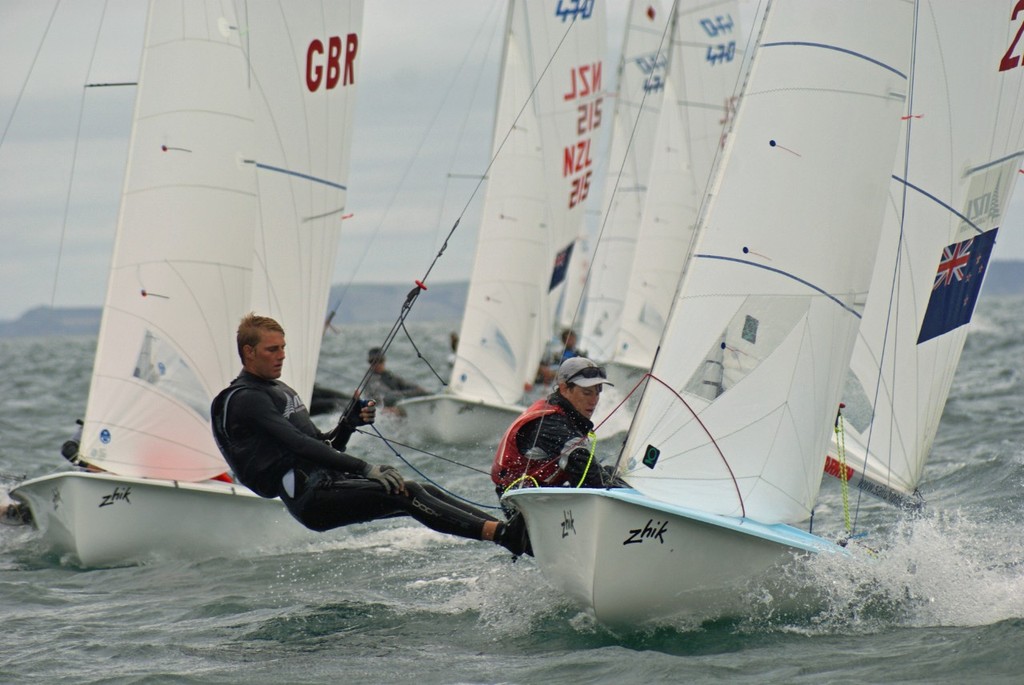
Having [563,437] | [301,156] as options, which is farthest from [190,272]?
[563,437]

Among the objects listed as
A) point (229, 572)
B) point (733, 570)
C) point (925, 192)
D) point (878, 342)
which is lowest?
point (229, 572)

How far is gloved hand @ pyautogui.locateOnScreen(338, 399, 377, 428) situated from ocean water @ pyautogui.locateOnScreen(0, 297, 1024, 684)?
2.57 ft

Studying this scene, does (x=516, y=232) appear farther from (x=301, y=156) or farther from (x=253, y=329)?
(x=253, y=329)

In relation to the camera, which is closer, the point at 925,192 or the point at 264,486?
the point at 264,486

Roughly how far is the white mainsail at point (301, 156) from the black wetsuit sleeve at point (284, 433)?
2.82 meters

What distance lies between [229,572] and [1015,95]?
14.4 feet

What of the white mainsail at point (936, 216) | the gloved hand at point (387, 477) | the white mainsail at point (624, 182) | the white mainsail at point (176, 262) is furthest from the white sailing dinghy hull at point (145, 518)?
the white mainsail at point (624, 182)

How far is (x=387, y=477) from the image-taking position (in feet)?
16.7

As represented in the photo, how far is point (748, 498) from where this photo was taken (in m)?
5.20

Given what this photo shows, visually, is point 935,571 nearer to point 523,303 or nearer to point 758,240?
point 758,240

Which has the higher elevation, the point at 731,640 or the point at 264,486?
the point at 264,486

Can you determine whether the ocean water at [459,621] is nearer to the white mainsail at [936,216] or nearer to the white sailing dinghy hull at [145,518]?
the white sailing dinghy hull at [145,518]

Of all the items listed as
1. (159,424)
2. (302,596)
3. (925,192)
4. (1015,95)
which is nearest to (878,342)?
(925,192)

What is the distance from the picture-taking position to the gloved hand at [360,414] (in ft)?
17.4
